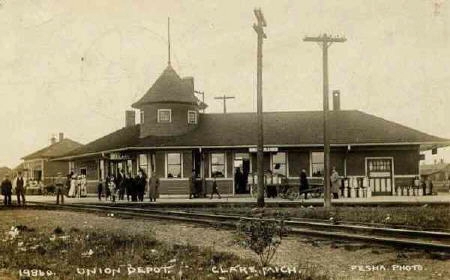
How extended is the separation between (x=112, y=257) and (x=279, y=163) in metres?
23.0

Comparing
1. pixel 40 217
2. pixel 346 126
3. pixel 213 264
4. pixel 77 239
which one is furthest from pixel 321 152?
pixel 213 264

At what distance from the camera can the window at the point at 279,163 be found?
32.5 m

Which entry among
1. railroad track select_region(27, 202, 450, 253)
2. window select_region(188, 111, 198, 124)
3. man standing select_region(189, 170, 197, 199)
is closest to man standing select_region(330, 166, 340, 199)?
man standing select_region(189, 170, 197, 199)

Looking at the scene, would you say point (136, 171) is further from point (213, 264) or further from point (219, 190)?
point (213, 264)

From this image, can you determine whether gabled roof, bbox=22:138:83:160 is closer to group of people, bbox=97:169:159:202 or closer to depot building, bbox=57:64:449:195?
depot building, bbox=57:64:449:195

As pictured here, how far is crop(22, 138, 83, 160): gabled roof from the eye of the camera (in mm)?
66625

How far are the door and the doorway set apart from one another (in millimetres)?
6457

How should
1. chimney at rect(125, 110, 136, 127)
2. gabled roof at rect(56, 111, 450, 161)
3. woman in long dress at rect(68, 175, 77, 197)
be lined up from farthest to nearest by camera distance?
chimney at rect(125, 110, 136, 127)
woman in long dress at rect(68, 175, 77, 197)
gabled roof at rect(56, 111, 450, 161)

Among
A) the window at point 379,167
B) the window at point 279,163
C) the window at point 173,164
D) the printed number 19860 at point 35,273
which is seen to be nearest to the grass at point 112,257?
the printed number 19860 at point 35,273

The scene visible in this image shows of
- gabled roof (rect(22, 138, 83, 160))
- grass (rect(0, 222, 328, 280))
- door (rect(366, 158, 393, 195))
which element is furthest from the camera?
gabled roof (rect(22, 138, 83, 160))

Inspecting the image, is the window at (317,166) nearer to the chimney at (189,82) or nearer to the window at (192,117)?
the window at (192,117)

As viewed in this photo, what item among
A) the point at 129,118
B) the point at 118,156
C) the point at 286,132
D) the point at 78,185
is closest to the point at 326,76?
the point at 286,132

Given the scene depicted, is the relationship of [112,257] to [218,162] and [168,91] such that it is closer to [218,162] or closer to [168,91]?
[218,162]

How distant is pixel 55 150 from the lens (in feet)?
224
